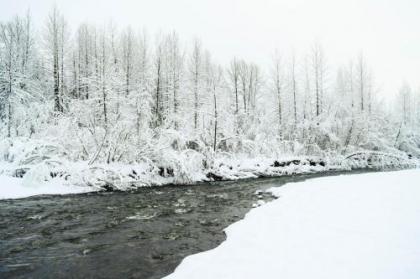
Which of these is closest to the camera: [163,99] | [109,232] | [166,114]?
[109,232]

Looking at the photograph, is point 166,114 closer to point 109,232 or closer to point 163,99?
point 163,99

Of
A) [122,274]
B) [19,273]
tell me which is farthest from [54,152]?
[122,274]

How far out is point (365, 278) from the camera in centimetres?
352

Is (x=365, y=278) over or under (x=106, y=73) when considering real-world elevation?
under

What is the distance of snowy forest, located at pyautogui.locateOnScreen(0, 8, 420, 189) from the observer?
587 inches

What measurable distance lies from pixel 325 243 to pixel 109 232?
17.3 feet

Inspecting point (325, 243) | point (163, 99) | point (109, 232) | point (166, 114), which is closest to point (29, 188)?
point (109, 232)

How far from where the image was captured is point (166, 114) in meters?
21.0

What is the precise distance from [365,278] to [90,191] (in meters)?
12.1

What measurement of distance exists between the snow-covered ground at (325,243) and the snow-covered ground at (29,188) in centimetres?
886

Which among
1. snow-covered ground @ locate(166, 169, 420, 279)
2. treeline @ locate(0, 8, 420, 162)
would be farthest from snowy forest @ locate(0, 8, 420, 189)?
snow-covered ground @ locate(166, 169, 420, 279)

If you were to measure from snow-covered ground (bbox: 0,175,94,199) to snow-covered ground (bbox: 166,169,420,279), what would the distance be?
886cm

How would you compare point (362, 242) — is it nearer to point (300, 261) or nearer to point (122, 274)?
point (300, 261)

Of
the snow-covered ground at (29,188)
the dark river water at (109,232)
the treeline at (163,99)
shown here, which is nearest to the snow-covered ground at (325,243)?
the dark river water at (109,232)
